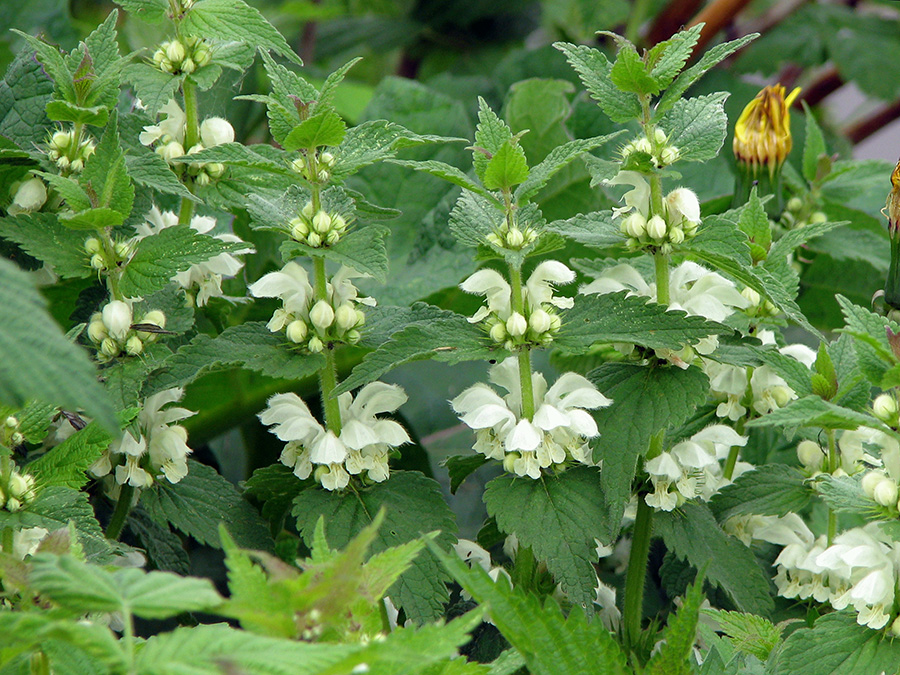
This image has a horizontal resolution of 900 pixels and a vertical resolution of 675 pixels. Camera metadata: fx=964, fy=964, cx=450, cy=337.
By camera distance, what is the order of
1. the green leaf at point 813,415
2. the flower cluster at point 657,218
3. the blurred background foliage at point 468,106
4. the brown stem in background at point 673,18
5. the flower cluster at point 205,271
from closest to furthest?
the green leaf at point 813,415 → the flower cluster at point 657,218 → the flower cluster at point 205,271 → the blurred background foliage at point 468,106 → the brown stem in background at point 673,18

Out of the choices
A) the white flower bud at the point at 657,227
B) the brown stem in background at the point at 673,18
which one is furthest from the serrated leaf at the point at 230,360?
the brown stem in background at the point at 673,18

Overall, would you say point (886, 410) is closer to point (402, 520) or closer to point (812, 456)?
point (812, 456)

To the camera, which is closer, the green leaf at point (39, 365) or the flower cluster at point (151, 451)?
the green leaf at point (39, 365)

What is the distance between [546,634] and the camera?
1.61 feet

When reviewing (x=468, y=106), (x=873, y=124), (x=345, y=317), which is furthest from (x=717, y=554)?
(x=873, y=124)

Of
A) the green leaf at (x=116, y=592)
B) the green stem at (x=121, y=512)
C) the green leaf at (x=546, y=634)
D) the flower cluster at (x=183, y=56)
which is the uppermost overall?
the flower cluster at (x=183, y=56)

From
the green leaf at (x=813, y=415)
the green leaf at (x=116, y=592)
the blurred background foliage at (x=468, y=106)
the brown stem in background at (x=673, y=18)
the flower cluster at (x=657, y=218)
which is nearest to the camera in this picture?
the green leaf at (x=116, y=592)

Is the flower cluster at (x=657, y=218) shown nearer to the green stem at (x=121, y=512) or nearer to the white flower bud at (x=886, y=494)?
the white flower bud at (x=886, y=494)

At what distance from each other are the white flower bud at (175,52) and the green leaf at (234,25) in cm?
1

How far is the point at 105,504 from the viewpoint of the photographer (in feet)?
2.22

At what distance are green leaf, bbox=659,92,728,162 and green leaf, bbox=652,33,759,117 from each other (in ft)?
0.06

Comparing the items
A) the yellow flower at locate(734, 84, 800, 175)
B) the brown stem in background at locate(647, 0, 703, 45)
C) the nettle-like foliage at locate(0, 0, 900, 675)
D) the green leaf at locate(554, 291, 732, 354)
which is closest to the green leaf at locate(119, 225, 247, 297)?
the nettle-like foliage at locate(0, 0, 900, 675)

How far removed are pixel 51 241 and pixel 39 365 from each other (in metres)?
0.27

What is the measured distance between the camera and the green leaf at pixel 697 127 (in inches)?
22.3
